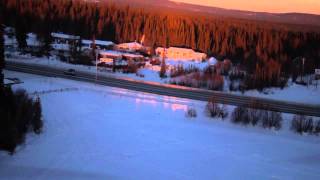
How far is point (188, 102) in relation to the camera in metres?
30.3

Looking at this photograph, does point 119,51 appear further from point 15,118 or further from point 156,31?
point 15,118

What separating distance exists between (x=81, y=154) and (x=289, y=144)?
9426 millimetres

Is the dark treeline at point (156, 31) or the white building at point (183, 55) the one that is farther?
the dark treeline at point (156, 31)

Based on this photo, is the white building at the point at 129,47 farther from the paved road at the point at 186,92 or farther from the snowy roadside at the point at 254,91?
the paved road at the point at 186,92

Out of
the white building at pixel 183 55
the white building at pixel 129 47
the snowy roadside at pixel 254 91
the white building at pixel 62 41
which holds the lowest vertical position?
the snowy roadside at pixel 254 91

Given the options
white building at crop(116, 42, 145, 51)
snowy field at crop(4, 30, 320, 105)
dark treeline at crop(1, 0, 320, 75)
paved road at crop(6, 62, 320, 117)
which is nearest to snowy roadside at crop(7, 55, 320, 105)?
snowy field at crop(4, 30, 320, 105)

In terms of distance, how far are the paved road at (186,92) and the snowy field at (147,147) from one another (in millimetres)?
3502

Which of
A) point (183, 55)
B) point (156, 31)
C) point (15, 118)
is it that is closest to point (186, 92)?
point (15, 118)

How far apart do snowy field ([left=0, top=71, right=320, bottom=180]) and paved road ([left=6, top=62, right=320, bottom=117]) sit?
3502 mm

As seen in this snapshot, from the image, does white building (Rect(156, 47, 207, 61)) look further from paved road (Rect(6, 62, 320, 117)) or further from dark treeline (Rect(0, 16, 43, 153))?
dark treeline (Rect(0, 16, 43, 153))

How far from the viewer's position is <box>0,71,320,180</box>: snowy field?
16.0 m

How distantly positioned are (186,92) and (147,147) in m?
16.4

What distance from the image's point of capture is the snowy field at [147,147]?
16.0m

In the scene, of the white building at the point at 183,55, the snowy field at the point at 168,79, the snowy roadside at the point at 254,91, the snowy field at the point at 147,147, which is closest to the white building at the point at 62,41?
the snowy field at the point at 168,79
